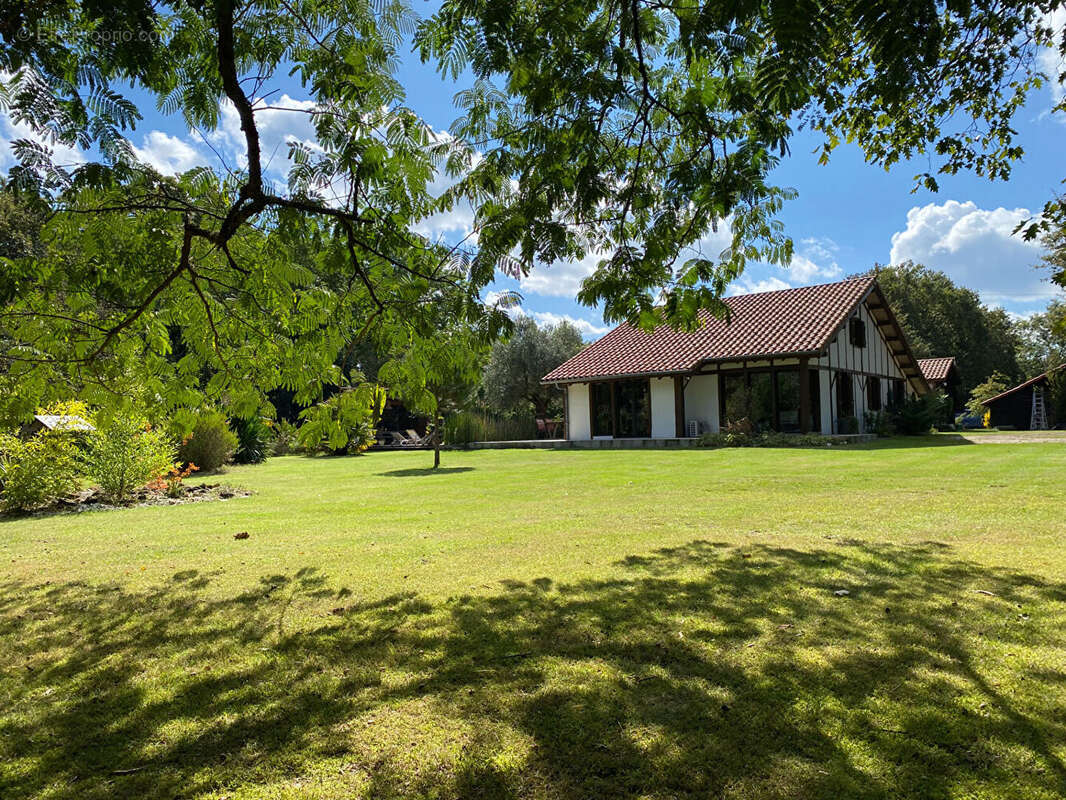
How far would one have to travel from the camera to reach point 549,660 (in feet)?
11.0

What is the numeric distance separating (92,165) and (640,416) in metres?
22.9

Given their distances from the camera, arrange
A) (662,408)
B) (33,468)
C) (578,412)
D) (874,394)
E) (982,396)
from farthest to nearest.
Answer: (982,396) → (578,412) → (874,394) → (662,408) → (33,468)

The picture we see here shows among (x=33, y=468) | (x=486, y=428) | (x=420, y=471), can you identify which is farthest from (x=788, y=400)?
(x=33, y=468)

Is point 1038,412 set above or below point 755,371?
below

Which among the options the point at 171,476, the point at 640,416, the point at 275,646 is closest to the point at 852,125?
the point at 275,646

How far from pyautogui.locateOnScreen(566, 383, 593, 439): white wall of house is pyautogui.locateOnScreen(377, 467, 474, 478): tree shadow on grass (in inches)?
453

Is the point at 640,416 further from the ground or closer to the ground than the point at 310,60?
closer to the ground

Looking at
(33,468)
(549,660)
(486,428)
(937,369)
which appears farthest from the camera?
(937,369)

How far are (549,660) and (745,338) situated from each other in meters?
22.2

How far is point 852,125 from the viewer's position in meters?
7.54

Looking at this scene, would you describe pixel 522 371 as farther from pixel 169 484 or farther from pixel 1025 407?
pixel 1025 407

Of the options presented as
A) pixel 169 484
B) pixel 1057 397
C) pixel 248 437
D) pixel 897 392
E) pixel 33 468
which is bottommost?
pixel 169 484

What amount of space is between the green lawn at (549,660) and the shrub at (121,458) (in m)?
3.03

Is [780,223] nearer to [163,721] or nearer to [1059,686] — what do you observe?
[1059,686]
